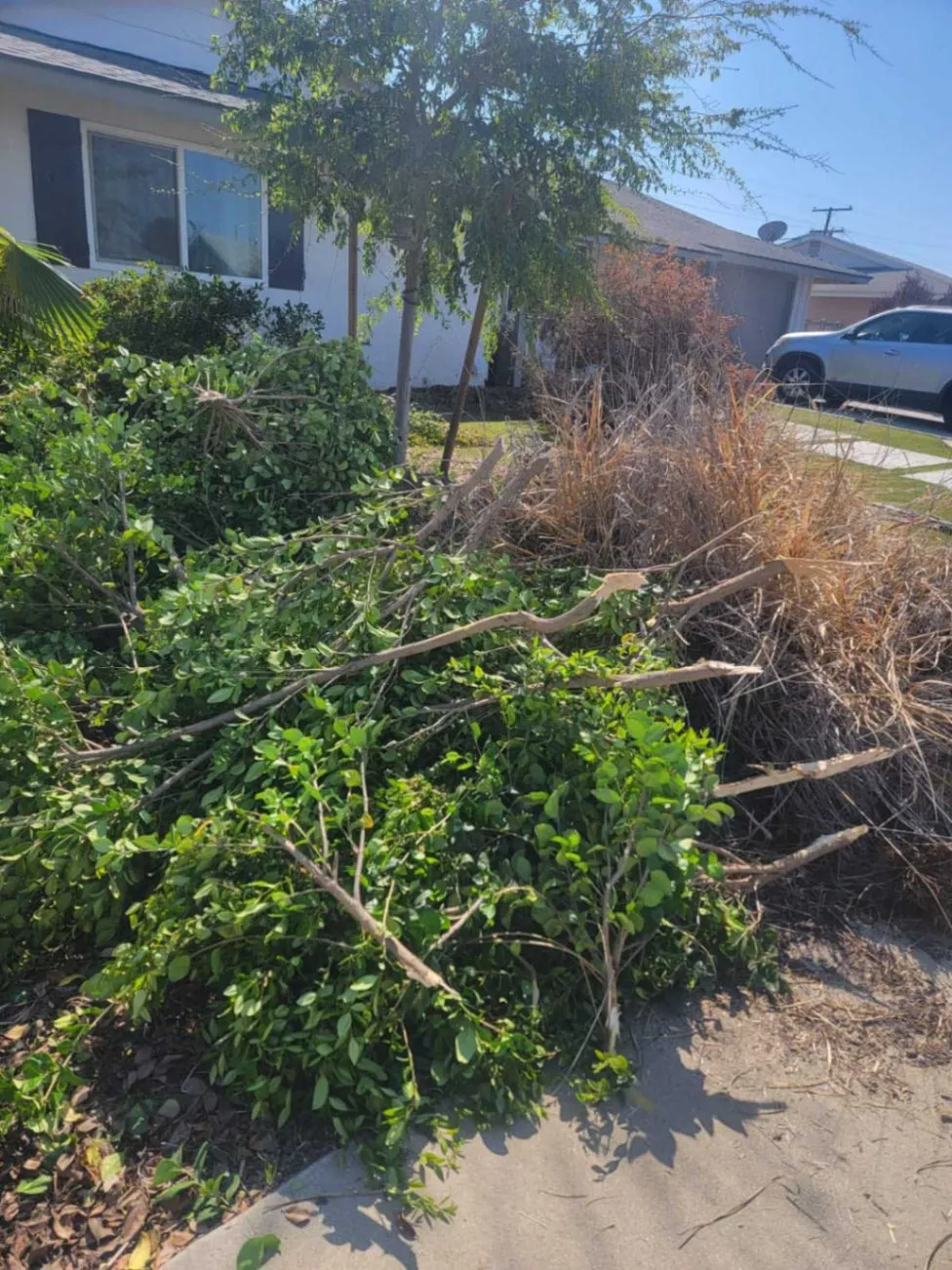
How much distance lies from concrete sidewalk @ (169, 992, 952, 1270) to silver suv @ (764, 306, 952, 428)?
1225cm

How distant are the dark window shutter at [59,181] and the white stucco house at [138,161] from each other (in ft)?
0.03

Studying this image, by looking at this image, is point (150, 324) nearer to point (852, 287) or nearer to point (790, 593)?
point (790, 593)

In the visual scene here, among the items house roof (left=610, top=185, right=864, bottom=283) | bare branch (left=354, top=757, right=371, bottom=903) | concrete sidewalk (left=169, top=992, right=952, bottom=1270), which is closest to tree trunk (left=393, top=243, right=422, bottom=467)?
bare branch (left=354, top=757, right=371, bottom=903)

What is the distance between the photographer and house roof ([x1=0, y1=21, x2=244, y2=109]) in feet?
26.2

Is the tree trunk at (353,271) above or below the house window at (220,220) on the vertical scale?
below

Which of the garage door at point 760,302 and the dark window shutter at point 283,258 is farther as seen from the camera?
the garage door at point 760,302

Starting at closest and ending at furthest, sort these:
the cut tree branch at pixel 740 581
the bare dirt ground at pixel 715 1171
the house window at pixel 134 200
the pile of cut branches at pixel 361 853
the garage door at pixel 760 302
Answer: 1. the bare dirt ground at pixel 715 1171
2. the pile of cut branches at pixel 361 853
3. the cut tree branch at pixel 740 581
4. the house window at pixel 134 200
5. the garage door at pixel 760 302

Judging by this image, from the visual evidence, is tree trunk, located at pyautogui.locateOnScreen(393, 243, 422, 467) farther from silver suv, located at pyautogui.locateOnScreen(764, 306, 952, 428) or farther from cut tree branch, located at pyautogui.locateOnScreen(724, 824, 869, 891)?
silver suv, located at pyautogui.locateOnScreen(764, 306, 952, 428)

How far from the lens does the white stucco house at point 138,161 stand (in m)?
8.52

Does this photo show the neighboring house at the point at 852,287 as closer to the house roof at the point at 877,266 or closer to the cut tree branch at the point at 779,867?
the house roof at the point at 877,266

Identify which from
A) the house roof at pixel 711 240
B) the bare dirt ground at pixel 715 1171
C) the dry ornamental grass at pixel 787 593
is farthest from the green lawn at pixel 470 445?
the house roof at pixel 711 240

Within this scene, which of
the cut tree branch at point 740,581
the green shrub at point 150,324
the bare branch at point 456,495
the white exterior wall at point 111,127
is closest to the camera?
the cut tree branch at point 740,581

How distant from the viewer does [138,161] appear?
9.57 m

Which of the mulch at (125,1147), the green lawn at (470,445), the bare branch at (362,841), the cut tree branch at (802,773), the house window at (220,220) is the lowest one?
the mulch at (125,1147)
